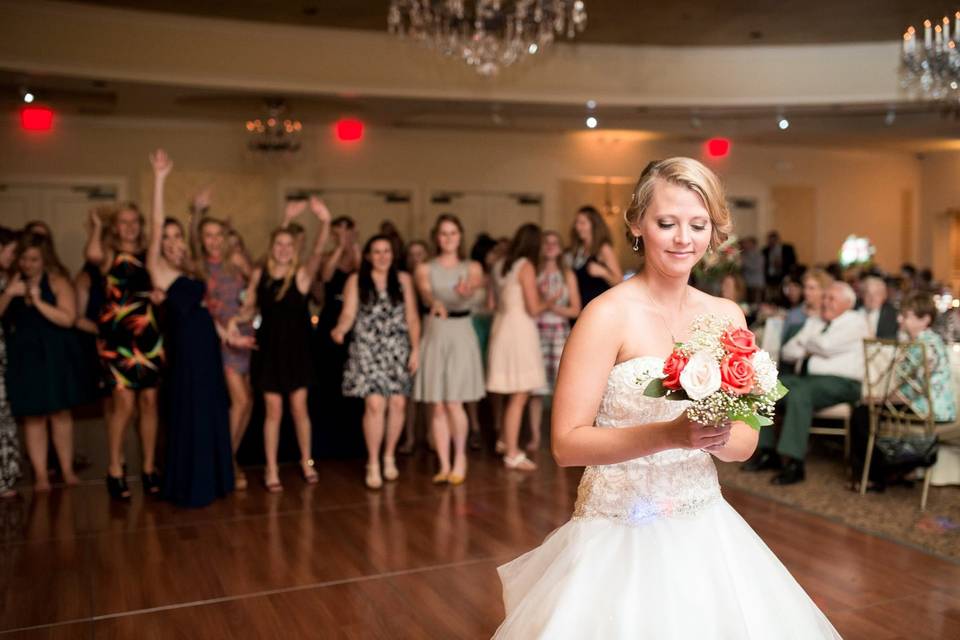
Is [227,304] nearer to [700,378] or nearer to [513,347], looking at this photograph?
[513,347]

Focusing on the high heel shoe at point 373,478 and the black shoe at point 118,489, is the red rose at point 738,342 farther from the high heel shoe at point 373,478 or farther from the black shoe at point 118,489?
the black shoe at point 118,489

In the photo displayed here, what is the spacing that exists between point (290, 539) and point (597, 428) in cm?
314

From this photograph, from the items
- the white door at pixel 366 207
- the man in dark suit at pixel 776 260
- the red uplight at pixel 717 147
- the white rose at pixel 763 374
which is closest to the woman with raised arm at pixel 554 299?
the white rose at pixel 763 374

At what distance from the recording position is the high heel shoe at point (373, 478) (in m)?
5.61

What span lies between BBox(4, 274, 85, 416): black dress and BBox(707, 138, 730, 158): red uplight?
37.0 feet

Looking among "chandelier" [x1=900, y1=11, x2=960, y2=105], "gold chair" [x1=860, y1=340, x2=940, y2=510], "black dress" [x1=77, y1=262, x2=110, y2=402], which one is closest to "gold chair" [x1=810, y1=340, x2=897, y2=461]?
"gold chair" [x1=860, y1=340, x2=940, y2=510]

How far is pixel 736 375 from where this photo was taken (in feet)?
5.16

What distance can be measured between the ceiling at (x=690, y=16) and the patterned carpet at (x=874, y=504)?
492 cm

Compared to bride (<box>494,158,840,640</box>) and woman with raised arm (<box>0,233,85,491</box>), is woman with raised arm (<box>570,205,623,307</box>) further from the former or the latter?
bride (<box>494,158,840,640</box>)

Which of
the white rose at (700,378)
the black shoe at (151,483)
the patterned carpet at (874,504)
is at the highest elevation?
the white rose at (700,378)

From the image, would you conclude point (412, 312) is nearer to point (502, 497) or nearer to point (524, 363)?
point (524, 363)

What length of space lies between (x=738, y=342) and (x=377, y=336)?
414 centimetres

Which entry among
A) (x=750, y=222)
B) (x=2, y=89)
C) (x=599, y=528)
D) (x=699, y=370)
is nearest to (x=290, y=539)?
(x=599, y=528)

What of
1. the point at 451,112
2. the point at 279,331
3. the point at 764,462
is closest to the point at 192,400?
the point at 279,331
